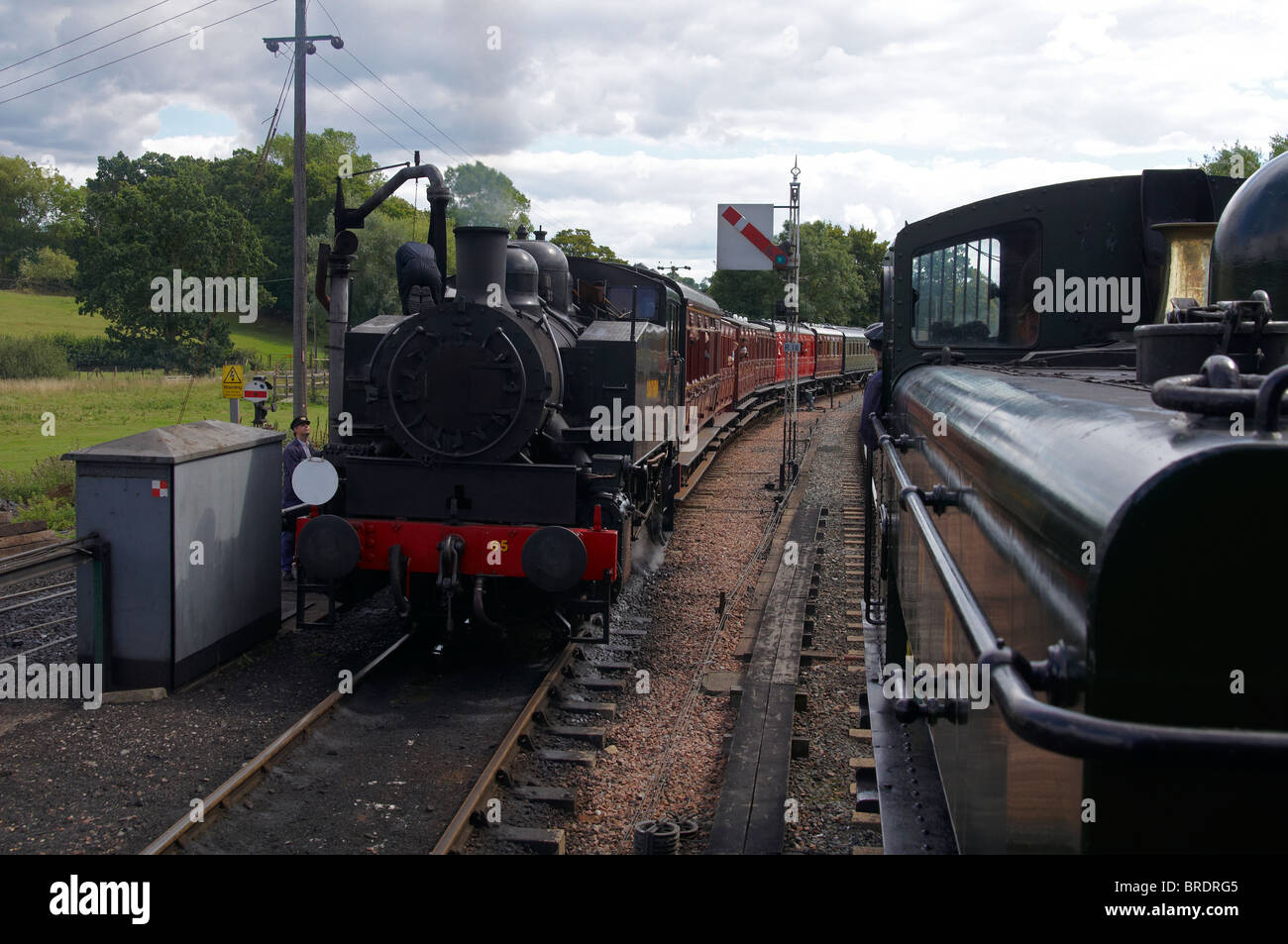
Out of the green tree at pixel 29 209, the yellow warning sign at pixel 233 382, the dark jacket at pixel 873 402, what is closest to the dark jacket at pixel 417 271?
the dark jacket at pixel 873 402

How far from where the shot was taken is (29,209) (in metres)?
72.0

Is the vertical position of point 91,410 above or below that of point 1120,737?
above

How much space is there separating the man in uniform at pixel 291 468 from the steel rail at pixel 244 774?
2.93 m

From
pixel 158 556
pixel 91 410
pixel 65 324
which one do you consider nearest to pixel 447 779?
pixel 158 556

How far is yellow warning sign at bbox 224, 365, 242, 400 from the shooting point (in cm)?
1310

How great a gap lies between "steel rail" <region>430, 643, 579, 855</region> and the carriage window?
3.27 metres

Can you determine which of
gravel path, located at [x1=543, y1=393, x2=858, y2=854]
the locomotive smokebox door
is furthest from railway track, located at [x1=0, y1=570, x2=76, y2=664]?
gravel path, located at [x1=543, y1=393, x2=858, y2=854]

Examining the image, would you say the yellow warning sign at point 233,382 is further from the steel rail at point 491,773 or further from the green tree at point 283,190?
the green tree at point 283,190

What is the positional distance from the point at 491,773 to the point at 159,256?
30026 mm

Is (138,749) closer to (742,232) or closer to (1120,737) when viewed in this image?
(1120,737)

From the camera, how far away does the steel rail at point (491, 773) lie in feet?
15.6
